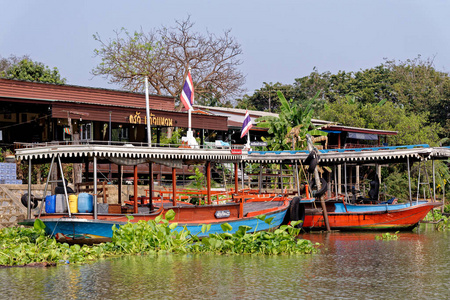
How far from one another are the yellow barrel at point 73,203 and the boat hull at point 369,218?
1057 cm

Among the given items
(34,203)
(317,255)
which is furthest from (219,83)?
(317,255)

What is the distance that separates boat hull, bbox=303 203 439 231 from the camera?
24.5m

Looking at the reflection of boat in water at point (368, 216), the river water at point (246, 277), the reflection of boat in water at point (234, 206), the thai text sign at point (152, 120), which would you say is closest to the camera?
the river water at point (246, 277)

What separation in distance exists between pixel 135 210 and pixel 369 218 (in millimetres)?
10702

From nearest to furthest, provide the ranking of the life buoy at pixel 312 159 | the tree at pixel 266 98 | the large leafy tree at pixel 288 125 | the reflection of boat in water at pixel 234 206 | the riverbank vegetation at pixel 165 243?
the riverbank vegetation at pixel 165 243, the reflection of boat in water at pixel 234 206, the life buoy at pixel 312 159, the large leafy tree at pixel 288 125, the tree at pixel 266 98

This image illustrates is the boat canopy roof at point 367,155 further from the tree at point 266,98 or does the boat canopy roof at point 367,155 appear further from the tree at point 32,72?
the tree at point 266,98

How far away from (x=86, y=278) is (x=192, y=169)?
883 inches

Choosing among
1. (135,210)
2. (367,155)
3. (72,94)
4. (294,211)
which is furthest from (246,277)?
(72,94)

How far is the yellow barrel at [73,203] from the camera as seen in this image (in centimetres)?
1730

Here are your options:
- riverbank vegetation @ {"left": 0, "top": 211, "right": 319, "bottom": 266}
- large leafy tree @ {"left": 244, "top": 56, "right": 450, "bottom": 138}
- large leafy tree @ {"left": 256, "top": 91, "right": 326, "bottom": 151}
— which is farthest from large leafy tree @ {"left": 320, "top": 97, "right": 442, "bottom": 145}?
riverbank vegetation @ {"left": 0, "top": 211, "right": 319, "bottom": 266}

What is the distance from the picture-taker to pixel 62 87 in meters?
31.6

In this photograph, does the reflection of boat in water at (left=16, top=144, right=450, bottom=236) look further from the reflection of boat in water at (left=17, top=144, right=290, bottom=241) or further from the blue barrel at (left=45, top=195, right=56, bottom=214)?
the blue barrel at (left=45, top=195, right=56, bottom=214)

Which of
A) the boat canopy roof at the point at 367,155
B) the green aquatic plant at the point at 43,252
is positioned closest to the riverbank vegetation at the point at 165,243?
the green aquatic plant at the point at 43,252

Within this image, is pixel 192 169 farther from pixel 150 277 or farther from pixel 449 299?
pixel 449 299
